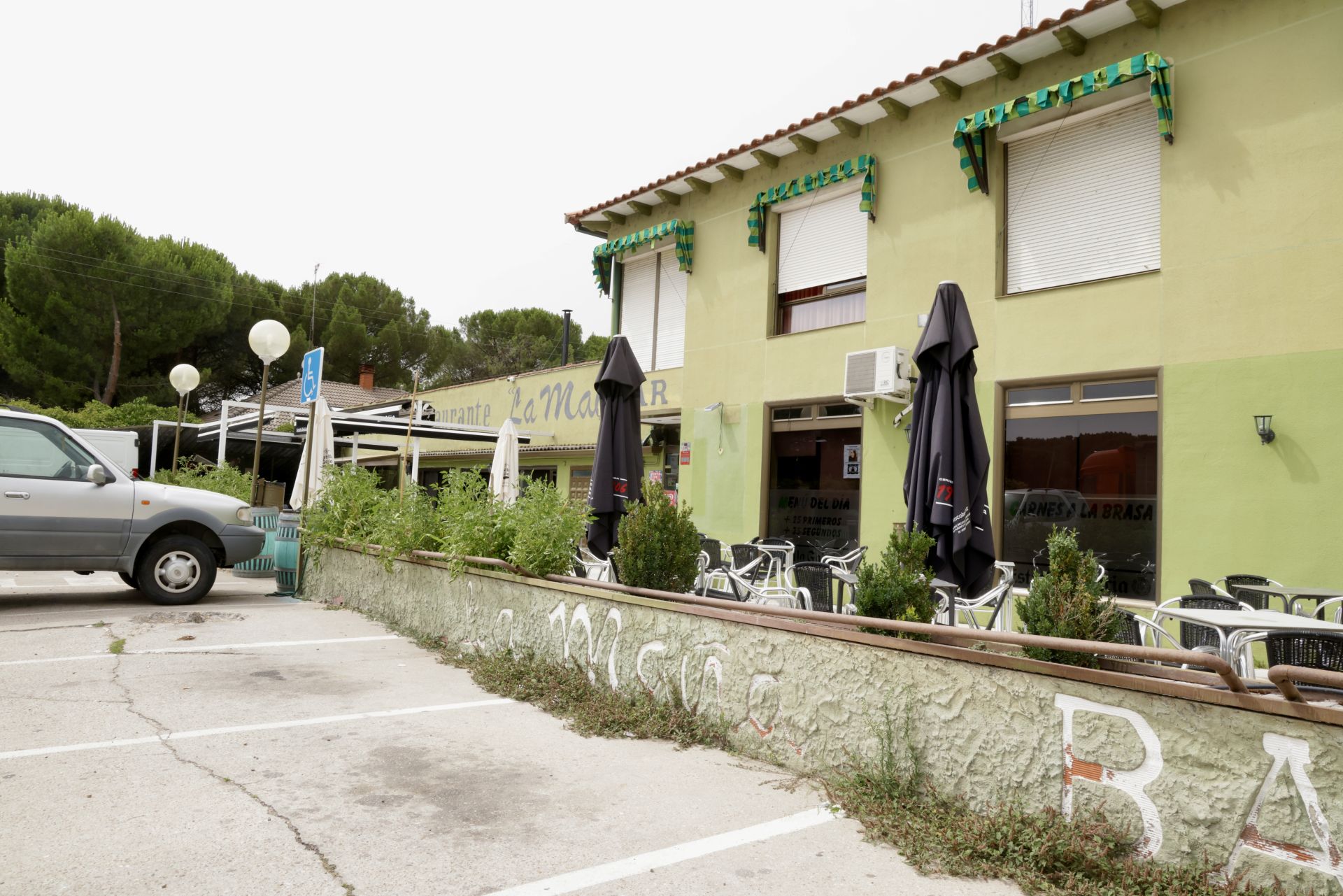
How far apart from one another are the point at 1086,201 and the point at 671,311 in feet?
20.2

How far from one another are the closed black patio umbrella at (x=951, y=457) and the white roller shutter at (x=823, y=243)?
15.4 ft

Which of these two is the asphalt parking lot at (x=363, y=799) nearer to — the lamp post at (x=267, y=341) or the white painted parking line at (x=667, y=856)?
the white painted parking line at (x=667, y=856)

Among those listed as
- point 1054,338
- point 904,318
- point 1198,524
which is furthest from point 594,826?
point 904,318

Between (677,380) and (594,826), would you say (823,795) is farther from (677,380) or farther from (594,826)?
(677,380)

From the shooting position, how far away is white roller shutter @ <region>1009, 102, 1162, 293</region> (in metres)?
8.48

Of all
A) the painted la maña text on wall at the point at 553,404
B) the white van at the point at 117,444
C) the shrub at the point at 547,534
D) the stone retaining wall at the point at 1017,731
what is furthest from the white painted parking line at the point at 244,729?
the white van at the point at 117,444

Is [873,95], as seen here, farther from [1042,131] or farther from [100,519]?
[100,519]

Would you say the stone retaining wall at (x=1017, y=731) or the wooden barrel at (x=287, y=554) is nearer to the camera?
the stone retaining wall at (x=1017, y=731)

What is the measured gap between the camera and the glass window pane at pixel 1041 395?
8859mm

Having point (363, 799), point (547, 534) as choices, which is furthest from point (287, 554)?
point (363, 799)

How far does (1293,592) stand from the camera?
6590 mm

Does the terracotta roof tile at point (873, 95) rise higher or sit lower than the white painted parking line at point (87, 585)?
higher

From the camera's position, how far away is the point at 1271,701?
2.83 metres

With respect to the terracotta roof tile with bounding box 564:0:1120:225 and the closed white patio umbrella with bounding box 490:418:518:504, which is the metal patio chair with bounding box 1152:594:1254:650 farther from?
the closed white patio umbrella with bounding box 490:418:518:504
